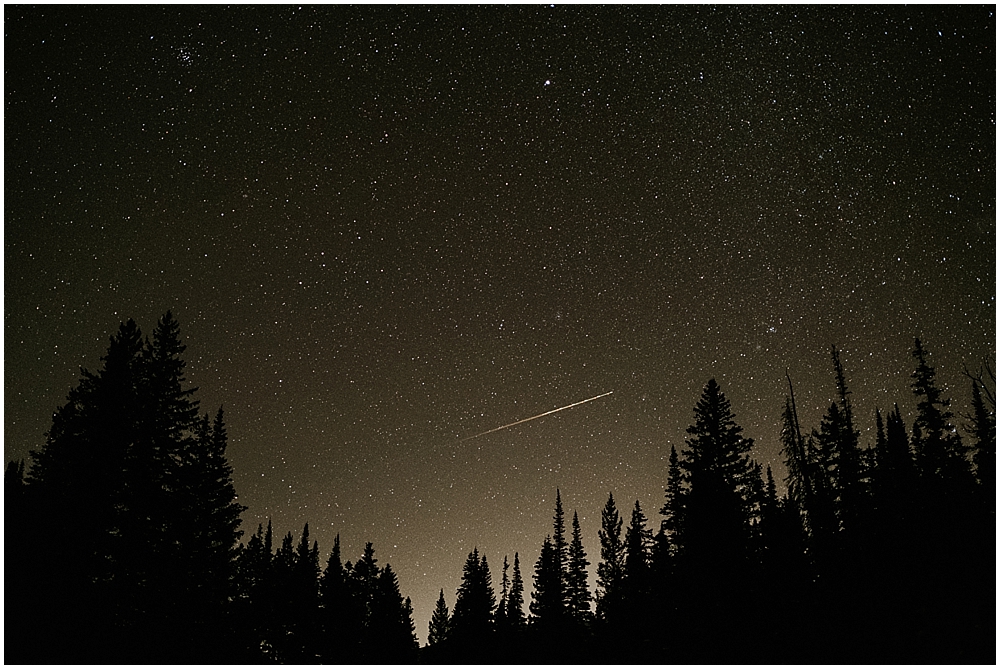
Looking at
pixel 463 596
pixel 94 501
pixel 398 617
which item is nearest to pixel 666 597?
pixel 94 501

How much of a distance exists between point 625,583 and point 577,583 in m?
17.3

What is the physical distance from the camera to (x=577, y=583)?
6116cm

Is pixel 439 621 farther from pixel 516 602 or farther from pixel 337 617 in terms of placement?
pixel 337 617

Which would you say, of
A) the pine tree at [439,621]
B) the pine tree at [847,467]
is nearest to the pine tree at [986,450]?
the pine tree at [847,467]

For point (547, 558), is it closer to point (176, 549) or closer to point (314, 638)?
point (314, 638)

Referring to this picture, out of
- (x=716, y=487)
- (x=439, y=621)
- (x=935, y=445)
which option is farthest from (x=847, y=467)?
(x=439, y=621)

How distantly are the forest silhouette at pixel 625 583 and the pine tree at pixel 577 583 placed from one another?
8.85 metres

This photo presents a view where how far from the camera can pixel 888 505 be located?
32.0m

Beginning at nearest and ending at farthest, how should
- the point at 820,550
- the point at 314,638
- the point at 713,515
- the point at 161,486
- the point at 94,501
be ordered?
the point at 94,501 → the point at 161,486 → the point at 713,515 → the point at 820,550 → the point at 314,638

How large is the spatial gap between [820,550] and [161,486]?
1161 inches

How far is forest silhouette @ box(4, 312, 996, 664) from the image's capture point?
53.6ft

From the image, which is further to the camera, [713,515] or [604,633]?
[604,633]

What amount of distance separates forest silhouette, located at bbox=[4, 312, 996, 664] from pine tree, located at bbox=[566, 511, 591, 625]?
885 cm

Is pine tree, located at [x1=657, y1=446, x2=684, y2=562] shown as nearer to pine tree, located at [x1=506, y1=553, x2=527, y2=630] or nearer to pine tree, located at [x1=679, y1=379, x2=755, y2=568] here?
pine tree, located at [x1=679, y1=379, x2=755, y2=568]
